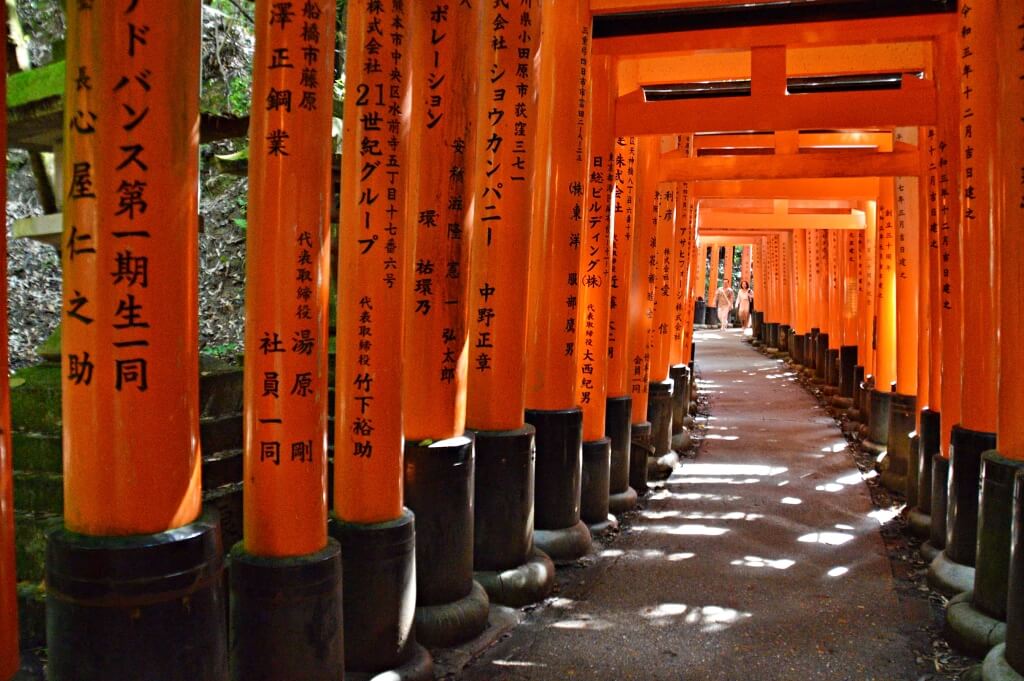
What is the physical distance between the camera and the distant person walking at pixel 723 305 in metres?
35.3

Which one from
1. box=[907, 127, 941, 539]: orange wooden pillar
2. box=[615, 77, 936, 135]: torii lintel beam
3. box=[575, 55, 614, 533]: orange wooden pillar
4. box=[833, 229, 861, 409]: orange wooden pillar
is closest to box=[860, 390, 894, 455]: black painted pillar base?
box=[907, 127, 941, 539]: orange wooden pillar

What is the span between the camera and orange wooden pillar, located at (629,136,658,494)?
26.8 ft

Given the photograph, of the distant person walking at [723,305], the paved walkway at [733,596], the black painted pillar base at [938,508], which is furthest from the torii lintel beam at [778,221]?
the distant person walking at [723,305]

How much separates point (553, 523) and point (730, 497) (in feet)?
8.80

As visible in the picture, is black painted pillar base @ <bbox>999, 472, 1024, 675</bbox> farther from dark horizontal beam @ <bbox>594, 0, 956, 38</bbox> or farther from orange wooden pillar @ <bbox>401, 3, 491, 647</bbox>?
dark horizontal beam @ <bbox>594, 0, 956, 38</bbox>

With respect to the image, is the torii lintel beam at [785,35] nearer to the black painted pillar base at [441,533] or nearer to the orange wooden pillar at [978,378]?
the orange wooden pillar at [978,378]

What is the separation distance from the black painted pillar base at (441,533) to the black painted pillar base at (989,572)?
2.50 metres

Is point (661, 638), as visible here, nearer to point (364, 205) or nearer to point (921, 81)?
point (364, 205)

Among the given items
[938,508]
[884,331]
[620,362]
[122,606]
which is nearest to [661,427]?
[620,362]

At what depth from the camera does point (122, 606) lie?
8.29 ft

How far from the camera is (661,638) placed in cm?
459

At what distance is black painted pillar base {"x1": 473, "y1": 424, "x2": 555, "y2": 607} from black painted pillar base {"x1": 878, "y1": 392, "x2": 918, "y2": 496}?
187 inches

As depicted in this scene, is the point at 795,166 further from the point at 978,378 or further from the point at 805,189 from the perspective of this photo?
the point at 978,378

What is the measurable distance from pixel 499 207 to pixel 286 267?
206cm
